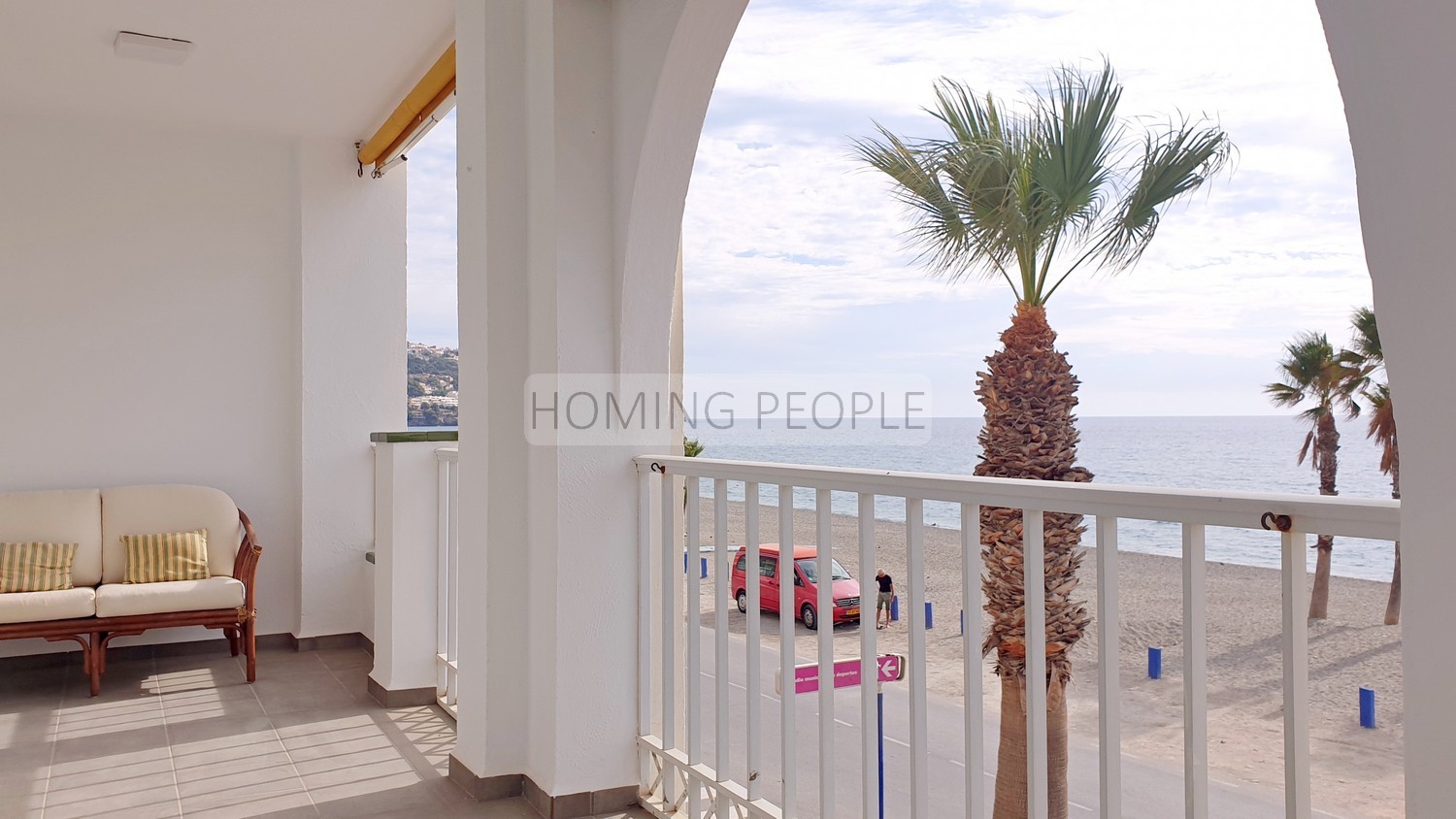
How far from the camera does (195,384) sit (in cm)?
498

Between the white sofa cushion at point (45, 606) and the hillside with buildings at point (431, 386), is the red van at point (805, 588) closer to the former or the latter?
the hillside with buildings at point (431, 386)

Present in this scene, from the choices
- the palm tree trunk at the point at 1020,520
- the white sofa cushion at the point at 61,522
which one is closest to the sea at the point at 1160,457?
the palm tree trunk at the point at 1020,520

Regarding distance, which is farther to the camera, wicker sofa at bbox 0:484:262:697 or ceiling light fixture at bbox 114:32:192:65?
wicker sofa at bbox 0:484:262:697

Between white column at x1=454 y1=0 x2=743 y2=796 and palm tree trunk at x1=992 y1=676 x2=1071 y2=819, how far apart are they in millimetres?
3357

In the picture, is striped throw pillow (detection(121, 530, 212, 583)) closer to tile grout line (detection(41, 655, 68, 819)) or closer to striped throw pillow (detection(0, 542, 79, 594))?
striped throw pillow (detection(0, 542, 79, 594))

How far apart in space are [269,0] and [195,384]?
87.1 inches

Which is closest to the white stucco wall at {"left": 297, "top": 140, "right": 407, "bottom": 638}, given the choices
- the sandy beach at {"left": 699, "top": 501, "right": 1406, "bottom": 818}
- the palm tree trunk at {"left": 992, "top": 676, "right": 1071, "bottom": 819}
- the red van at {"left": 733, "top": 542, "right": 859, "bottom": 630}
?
the palm tree trunk at {"left": 992, "top": 676, "right": 1071, "bottom": 819}

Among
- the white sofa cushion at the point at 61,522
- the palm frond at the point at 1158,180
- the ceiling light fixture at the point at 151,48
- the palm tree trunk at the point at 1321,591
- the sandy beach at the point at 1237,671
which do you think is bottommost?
the sandy beach at the point at 1237,671

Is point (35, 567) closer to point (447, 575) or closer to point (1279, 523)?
point (447, 575)

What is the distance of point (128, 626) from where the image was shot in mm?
4188

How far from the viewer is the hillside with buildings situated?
479cm

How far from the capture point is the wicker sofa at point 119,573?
13.4ft

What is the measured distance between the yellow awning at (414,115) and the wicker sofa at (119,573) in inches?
71.0

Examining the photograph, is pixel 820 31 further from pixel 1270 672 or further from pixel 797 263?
pixel 1270 672
